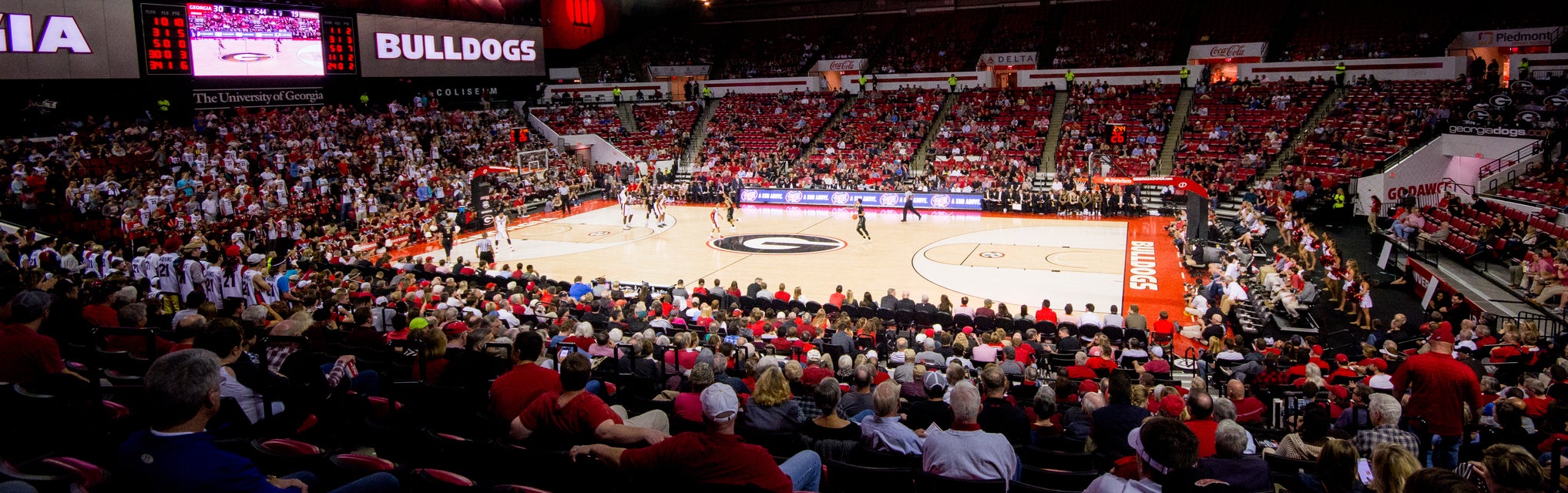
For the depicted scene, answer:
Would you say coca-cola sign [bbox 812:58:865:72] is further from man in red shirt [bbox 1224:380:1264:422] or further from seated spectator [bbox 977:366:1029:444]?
seated spectator [bbox 977:366:1029:444]

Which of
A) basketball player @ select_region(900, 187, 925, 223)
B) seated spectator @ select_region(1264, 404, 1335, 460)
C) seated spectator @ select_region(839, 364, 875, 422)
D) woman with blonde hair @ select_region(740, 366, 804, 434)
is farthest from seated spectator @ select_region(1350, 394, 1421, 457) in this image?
basketball player @ select_region(900, 187, 925, 223)

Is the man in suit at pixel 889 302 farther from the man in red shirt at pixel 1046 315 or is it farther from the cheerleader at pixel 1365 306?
the cheerleader at pixel 1365 306

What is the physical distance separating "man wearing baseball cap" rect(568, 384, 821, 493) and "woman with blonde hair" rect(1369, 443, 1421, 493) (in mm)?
2652

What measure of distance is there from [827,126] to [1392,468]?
38.4 meters

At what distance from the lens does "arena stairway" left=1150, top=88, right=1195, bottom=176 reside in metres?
33.4

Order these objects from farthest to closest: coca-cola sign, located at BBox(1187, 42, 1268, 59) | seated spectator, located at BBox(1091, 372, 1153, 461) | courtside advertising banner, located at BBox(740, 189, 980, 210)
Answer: coca-cola sign, located at BBox(1187, 42, 1268, 59), courtside advertising banner, located at BBox(740, 189, 980, 210), seated spectator, located at BBox(1091, 372, 1153, 461)

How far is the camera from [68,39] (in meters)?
24.6

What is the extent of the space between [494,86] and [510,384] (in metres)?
40.7

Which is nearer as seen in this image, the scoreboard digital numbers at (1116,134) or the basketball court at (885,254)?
the basketball court at (885,254)

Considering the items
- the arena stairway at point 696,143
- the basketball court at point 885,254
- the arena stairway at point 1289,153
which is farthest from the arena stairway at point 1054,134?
the arena stairway at point 696,143

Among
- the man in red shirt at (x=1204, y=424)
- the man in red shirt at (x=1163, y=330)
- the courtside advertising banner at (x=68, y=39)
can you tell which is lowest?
the man in red shirt at (x=1163, y=330)

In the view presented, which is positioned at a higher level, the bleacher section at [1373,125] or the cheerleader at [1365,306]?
the bleacher section at [1373,125]

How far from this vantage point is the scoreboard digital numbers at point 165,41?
26394 millimetres

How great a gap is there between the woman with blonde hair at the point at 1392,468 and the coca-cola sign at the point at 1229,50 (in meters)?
39.7
